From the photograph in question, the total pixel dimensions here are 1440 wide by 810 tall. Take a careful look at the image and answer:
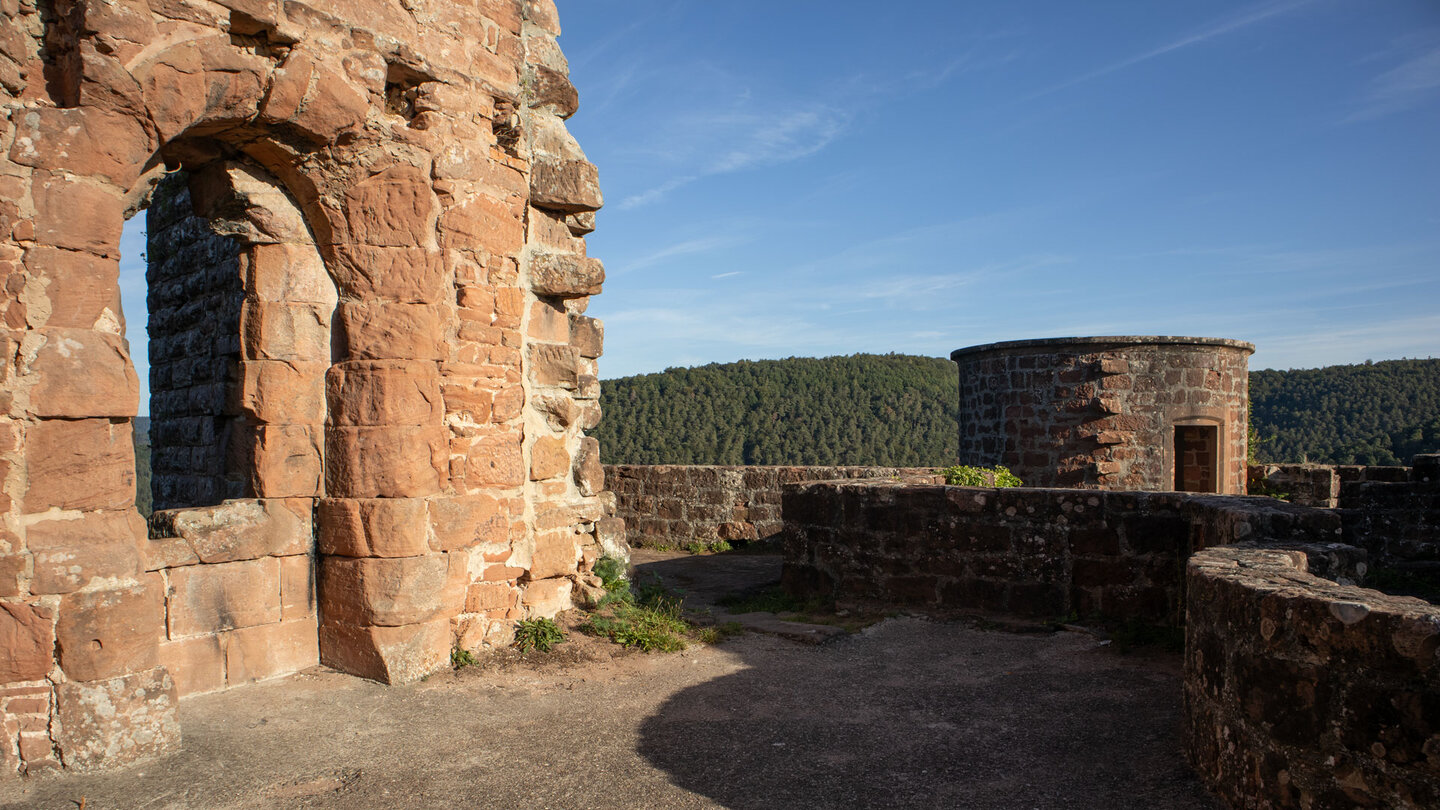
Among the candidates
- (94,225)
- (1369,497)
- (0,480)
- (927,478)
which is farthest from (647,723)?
(1369,497)

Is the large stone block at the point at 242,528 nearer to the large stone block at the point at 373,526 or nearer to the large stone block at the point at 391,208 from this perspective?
the large stone block at the point at 373,526

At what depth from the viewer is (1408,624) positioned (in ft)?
7.45

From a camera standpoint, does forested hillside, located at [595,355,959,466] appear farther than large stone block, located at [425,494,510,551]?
Yes

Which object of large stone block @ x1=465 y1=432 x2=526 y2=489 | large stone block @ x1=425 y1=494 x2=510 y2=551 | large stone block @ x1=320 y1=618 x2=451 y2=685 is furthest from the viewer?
large stone block @ x1=465 y1=432 x2=526 y2=489

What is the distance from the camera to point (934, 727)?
13.0ft

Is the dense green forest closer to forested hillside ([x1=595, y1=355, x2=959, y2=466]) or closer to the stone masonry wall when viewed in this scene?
forested hillside ([x1=595, y1=355, x2=959, y2=466])

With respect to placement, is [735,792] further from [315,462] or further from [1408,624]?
[315,462]

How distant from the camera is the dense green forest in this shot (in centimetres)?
2858

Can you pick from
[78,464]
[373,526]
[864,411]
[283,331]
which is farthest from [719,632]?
[864,411]

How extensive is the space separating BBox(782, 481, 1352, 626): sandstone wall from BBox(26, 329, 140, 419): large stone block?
14.8 feet

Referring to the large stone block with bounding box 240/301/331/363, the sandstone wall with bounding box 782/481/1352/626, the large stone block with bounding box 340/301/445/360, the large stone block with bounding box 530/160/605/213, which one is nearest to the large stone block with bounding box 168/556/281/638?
the large stone block with bounding box 240/301/331/363

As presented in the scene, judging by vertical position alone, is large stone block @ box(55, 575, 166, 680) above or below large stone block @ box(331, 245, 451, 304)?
below

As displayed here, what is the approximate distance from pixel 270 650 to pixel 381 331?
1.66m

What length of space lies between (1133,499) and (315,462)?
181 inches
